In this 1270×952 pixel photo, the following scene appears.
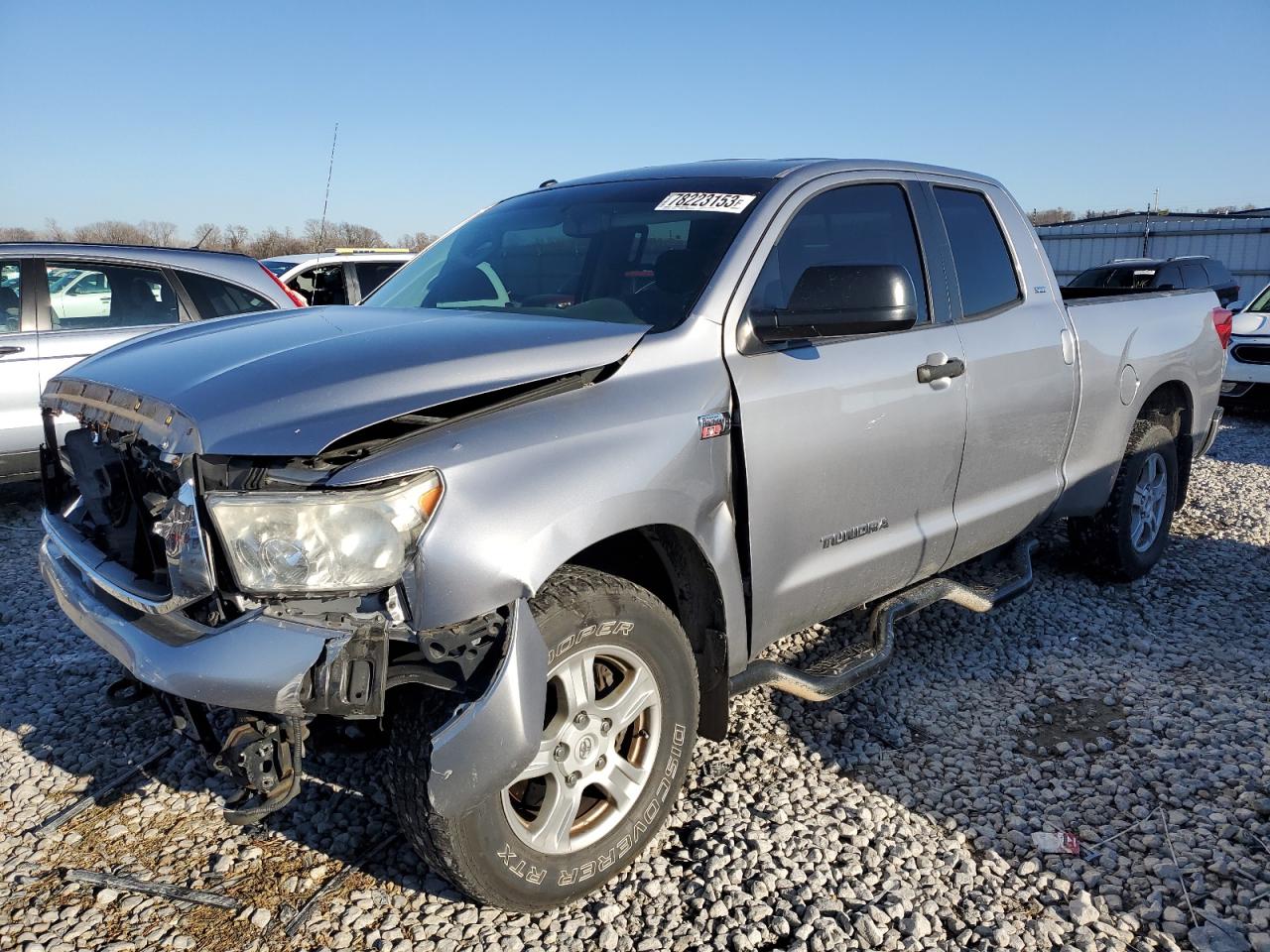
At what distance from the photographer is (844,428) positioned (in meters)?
3.06

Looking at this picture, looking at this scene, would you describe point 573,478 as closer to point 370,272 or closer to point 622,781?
point 622,781

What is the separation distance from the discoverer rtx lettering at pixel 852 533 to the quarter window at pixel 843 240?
0.76m

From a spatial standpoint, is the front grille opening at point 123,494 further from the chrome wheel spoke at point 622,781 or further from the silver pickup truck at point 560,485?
the chrome wheel spoke at point 622,781

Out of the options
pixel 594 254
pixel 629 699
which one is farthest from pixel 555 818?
pixel 594 254

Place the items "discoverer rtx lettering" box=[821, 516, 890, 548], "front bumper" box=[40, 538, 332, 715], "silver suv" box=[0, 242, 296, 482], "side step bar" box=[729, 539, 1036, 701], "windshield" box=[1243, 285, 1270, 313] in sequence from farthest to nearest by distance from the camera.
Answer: "windshield" box=[1243, 285, 1270, 313]
"silver suv" box=[0, 242, 296, 482]
"discoverer rtx lettering" box=[821, 516, 890, 548]
"side step bar" box=[729, 539, 1036, 701]
"front bumper" box=[40, 538, 332, 715]

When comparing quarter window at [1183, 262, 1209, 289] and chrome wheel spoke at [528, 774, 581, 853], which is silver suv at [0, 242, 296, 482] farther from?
quarter window at [1183, 262, 1209, 289]

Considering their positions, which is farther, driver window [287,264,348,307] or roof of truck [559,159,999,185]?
driver window [287,264,348,307]

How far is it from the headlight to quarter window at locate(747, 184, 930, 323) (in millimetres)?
1376

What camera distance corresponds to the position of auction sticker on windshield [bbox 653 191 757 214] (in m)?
3.13

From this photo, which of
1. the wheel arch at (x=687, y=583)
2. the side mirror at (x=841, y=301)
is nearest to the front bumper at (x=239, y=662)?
the wheel arch at (x=687, y=583)

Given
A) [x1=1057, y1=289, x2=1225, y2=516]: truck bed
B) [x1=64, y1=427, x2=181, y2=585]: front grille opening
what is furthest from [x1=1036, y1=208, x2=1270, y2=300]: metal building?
[x1=64, y1=427, x2=181, y2=585]: front grille opening

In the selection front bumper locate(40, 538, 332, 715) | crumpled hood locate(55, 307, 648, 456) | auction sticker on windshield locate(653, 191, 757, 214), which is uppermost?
auction sticker on windshield locate(653, 191, 757, 214)

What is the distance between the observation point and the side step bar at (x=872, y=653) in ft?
9.79

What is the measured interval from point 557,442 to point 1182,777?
2.48 meters
